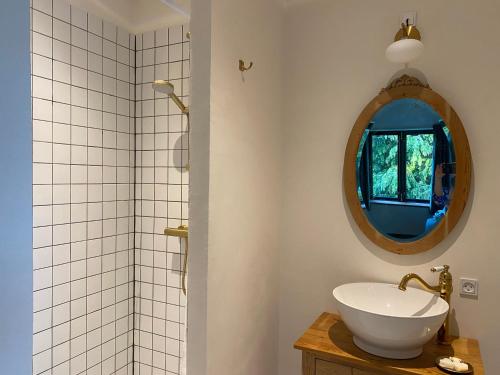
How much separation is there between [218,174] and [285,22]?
118 centimetres

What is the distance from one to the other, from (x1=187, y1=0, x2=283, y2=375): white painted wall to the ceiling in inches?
31.5

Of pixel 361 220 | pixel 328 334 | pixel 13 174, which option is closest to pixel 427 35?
pixel 361 220

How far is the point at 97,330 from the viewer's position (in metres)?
2.32

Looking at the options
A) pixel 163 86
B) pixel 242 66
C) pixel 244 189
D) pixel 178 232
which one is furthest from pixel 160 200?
pixel 242 66

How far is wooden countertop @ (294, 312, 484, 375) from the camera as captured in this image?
138 centimetres

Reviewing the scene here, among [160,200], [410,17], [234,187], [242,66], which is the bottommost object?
[160,200]

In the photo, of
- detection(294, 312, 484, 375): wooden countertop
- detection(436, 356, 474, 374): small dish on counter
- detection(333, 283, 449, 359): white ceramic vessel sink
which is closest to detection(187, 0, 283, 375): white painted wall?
detection(294, 312, 484, 375): wooden countertop

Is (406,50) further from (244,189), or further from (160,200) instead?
(160,200)

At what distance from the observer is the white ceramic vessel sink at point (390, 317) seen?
132cm

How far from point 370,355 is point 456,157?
1.01 meters

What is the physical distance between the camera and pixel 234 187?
1601 mm

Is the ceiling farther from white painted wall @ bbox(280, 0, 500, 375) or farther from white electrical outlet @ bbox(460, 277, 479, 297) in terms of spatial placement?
white electrical outlet @ bbox(460, 277, 479, 297)

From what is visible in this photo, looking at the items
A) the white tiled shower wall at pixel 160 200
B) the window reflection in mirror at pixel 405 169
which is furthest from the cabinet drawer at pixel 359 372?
the white tiled shower wall at pixel 160 200

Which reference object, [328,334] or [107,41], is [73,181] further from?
[328,334]
